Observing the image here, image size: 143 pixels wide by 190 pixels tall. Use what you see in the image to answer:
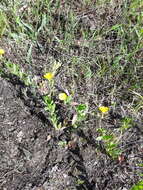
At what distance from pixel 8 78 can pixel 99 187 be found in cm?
94

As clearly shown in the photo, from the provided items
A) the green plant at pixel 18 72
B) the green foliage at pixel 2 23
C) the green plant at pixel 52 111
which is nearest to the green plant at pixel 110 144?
the green plant at pixel 52 111

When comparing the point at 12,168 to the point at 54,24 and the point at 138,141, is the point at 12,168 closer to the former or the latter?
the point at 138,141

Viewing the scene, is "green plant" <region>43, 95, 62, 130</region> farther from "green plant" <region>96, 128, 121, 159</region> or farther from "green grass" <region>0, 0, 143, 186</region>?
"green plant" <region>96, 128, 121, 159</region>

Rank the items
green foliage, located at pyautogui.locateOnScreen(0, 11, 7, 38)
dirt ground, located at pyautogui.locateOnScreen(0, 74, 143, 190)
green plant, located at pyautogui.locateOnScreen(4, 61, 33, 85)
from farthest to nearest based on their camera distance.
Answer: green foliage, located at pyautogui.locateOnScreen(0, 11, 7, 38)
green plant, located at pyautogui.locateOnScreen(4, 61, 33, 85)
dirt ground, located at pyautogui.locateOnScreen(0, 74, 143, 190)

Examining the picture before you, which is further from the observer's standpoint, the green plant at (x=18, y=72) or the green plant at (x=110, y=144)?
the green plant at (x=18, y=72)

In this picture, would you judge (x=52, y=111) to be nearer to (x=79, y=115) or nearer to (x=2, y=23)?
(x=79, y=115)

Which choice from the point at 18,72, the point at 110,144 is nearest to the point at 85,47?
the point at 18,72

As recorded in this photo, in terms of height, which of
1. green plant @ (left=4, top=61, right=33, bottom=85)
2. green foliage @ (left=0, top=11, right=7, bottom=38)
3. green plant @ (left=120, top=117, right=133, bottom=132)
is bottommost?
green plant @ (left=120, top=117, right=133, bottom=132)

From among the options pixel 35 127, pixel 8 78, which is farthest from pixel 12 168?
pixel 8 78

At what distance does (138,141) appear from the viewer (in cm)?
155

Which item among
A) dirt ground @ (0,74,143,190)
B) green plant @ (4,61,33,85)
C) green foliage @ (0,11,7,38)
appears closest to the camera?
dirt ground @ (0,74,143,190)

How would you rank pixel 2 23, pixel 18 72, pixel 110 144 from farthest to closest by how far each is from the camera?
pixel 2 23 → pixel 18 72 → pixel 110 144

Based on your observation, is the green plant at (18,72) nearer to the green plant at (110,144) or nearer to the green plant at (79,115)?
the green plant at (79,115)

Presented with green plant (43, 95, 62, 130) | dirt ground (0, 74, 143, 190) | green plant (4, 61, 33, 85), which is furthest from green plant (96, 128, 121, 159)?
green plant (4, 61, 33, 85)
